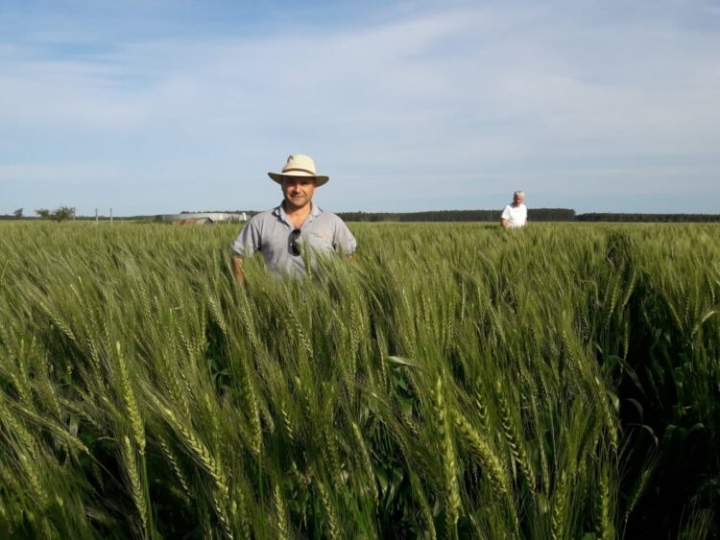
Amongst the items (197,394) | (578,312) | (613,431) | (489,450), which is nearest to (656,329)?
(578,312)

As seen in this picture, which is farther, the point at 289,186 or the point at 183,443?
the point at 289,186

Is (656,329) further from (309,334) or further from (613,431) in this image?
(309,334)

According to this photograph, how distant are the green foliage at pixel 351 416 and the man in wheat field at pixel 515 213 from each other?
7551mm

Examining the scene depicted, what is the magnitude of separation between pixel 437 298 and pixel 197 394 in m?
0.89

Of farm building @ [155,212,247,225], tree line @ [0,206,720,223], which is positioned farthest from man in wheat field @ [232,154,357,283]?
tree line @ [0,206,720,223]

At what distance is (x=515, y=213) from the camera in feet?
33.2

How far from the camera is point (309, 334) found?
5.35 ft

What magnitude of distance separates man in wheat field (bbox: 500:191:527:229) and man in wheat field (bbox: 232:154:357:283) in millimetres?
6279

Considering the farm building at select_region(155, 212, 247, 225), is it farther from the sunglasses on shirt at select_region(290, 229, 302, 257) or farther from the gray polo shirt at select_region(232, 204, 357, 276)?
the sunglasses on shirt at select_region(290, 229, 302, 257)

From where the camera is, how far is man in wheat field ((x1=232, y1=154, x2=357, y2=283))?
3.85m

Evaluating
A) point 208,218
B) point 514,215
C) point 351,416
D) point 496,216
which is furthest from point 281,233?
point 496,216

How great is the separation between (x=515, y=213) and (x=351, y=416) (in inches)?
367

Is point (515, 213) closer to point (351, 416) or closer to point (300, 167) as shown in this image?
point (300, 167)

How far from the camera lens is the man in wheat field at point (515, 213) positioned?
9984mm
